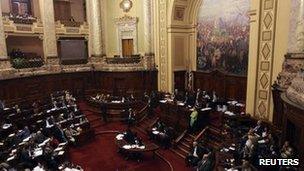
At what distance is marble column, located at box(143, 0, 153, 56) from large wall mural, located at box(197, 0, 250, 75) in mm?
3357

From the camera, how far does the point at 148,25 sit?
1744 cm

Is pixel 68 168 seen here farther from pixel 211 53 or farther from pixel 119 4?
pixel 119 4

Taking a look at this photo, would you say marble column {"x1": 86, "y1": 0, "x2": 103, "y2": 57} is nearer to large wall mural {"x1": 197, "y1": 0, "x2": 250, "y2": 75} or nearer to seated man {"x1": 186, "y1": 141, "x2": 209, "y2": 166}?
large wall mural {"x1": 197, "y1": 0, "x2": 250, "y2": 75}

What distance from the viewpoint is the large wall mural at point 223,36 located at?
43.9 feet

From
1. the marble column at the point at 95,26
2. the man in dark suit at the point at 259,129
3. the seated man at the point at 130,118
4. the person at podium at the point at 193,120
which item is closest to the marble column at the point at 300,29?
the man in dark suit at the point at 259,129

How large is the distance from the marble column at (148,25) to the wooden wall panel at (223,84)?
3.75 meters

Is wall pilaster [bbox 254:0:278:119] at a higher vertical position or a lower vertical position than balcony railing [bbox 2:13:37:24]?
lower

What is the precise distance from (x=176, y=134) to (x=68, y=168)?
18.5ft

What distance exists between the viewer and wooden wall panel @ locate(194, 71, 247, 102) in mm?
13453

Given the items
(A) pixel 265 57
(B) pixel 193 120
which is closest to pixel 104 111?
(B) pixel 193 120

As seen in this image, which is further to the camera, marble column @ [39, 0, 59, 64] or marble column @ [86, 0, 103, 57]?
marble column @ [86, 0, 103, 57]

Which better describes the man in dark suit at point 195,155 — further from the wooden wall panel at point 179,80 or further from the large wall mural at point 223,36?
the wooden wall panel at point 179,80
